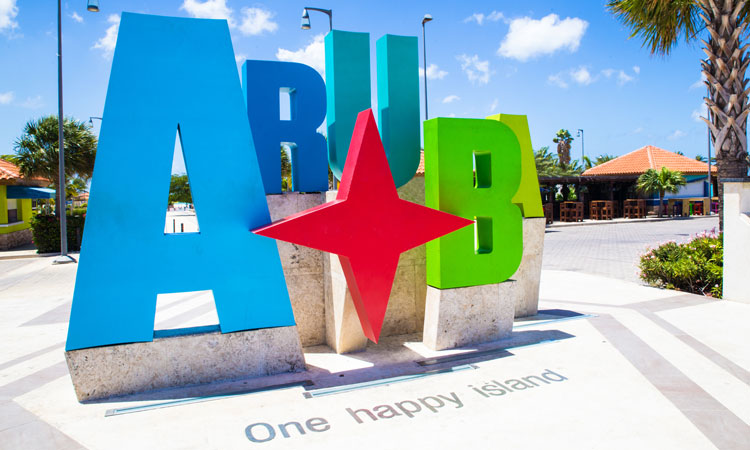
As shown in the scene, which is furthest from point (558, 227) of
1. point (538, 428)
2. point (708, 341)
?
point (538, 428)

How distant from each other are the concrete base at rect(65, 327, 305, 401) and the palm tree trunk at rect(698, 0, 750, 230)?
1205 centimetres

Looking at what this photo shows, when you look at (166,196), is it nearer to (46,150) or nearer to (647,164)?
(46,150)

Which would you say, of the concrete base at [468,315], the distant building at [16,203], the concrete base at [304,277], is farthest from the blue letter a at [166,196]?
the distant building at [16,203]

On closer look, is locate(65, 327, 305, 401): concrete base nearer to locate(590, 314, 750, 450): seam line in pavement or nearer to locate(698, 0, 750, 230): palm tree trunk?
locate(590, 314, 750, 450): seam line in pavement

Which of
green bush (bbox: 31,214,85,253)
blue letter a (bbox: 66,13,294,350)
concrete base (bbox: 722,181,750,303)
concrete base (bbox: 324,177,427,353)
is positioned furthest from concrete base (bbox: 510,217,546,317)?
green bush (bbox: 31,214,85,253)

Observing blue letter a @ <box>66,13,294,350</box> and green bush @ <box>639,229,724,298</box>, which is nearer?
blue letter a @ <box>66,13,294,350</box>

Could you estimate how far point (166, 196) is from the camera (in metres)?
6.53

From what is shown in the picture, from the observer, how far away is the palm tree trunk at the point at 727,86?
1240 cm

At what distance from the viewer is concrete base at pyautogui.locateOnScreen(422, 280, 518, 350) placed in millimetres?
7789

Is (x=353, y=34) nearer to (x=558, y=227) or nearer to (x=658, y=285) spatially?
(x=658, y=285)

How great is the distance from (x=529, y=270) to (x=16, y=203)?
105ft

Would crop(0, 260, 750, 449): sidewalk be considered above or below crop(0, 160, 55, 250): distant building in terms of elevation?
below

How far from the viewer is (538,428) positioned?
16.8 ft

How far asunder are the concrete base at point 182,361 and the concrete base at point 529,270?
5.05 metres
